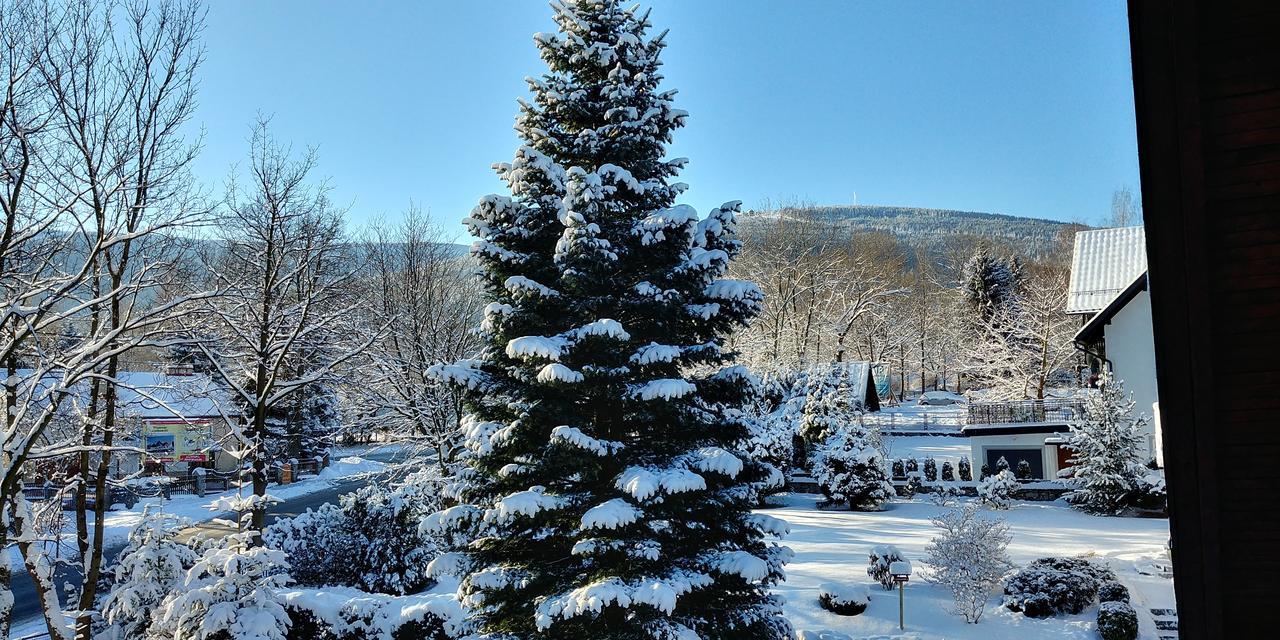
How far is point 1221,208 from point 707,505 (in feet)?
21.8

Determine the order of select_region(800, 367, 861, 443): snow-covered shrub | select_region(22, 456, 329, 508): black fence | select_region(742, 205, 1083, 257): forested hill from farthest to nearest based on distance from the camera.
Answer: select_region(742, 205, 1083, 257): forested hill < select_region(22, 456, 329, 508): black fence < select_region(800, 367, 861, 443): snow-covered shrub

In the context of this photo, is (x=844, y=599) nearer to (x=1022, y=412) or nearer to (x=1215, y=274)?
(x=1215, y=274)

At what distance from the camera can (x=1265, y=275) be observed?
9.34ft

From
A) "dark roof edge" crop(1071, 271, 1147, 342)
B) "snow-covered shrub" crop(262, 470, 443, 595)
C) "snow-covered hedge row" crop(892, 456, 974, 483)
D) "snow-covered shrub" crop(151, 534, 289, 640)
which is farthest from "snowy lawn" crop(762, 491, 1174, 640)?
"snow-covered shrub" crop(151, 534, 289, 640)

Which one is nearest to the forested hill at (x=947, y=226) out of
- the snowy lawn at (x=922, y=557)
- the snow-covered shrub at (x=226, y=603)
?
the snowy lawn at (x=922, y=557)

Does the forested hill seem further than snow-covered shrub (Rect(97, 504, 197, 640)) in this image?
Yes

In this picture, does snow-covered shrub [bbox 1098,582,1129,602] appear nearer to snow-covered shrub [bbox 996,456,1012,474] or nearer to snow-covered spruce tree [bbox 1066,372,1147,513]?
snow-covered spruce tree [bbox 1066,372,1147,513]

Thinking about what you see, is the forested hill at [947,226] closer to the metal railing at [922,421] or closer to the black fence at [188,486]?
the metal railing at [922,421]

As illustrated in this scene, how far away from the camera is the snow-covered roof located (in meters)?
25.7

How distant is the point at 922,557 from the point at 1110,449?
821cm

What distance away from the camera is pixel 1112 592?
39.3 feet

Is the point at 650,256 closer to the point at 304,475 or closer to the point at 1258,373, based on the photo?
the point at 1258,373

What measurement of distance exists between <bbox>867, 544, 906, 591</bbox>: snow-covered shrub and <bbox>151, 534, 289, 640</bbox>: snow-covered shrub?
10.1m

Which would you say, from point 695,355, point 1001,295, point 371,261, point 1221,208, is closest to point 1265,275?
point 1221,208
